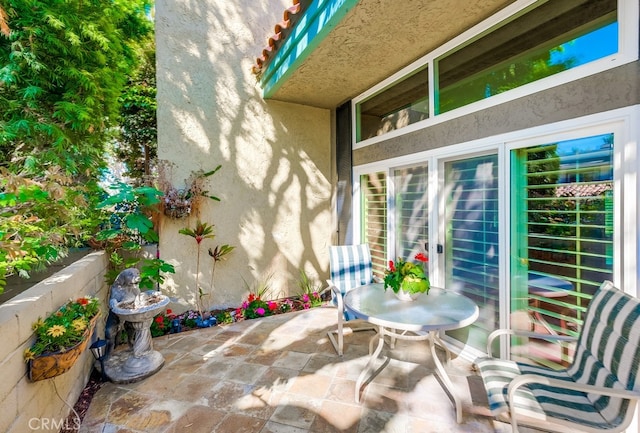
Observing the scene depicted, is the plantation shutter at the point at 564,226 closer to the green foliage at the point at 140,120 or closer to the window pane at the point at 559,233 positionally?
the window pane at the point at 559,233

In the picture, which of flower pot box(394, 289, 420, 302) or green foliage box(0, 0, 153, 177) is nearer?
flower pot box(394, 289, 420, 302)

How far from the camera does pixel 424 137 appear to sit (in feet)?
11.5

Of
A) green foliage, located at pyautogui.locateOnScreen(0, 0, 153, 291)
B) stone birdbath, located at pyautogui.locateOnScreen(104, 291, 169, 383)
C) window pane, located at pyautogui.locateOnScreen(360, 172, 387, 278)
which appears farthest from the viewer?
window pane, located at pyautogui.locateOnScreen(360, 172, 387, 278)

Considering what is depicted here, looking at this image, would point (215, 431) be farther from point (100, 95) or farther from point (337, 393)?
point (100, 95)

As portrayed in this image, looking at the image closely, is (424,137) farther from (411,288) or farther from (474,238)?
(411,288)

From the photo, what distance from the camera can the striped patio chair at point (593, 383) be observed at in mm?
1514

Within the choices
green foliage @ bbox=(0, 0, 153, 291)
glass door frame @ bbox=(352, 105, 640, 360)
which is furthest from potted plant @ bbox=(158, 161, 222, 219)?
glass door frame @ bbox=(352, 105, 640, 360)

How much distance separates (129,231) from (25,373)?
2525 mm

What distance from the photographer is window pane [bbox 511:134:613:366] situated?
210cm

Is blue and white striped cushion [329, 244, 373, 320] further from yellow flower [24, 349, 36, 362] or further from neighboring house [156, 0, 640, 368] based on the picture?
yellow flower [24, 349, 36, 362]

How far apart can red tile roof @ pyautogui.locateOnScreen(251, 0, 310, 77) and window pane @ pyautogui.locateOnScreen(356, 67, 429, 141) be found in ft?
5.32

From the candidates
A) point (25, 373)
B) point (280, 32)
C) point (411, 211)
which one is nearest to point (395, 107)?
point (411, 211)

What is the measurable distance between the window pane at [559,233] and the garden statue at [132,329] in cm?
363

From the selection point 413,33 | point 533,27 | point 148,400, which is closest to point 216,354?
point 148,400
